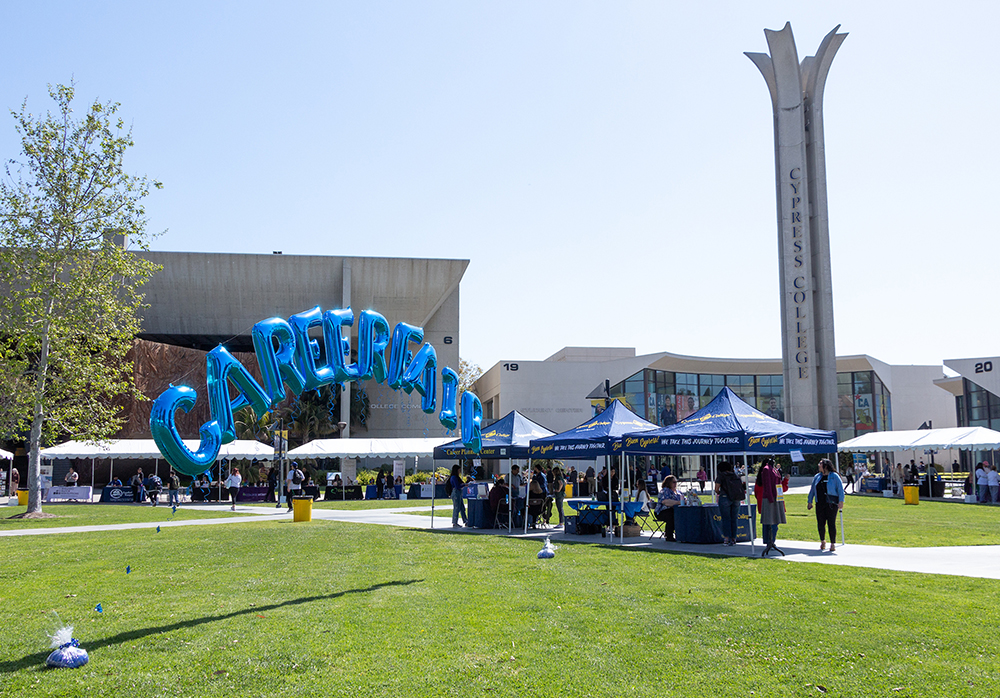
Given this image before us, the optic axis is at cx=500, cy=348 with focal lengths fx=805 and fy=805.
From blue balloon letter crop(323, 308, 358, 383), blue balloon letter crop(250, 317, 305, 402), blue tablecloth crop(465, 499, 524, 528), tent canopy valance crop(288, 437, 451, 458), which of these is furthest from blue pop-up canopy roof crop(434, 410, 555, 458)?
tent canopy valance crop(288, 437, 451, 458)

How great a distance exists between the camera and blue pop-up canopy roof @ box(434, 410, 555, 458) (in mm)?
17703

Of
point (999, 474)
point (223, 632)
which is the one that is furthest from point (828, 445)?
point (999, 474)

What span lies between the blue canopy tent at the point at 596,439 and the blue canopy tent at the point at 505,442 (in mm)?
600

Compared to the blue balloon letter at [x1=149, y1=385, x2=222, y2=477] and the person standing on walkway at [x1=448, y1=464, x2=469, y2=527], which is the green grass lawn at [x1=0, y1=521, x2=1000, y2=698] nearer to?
the blue balloon letter at [x1=149, y1=385, x2=222, y2=477]

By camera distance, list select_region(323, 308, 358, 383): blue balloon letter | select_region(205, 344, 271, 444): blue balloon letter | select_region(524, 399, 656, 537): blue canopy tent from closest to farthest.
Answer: select_region(205, 344, 271, 444): blue balloon letter → select_region(323, 308, 358, 383): blue balloon letter → select_region(524, 399, 656, 537): blue canopy tent

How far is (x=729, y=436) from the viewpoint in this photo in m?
14.0

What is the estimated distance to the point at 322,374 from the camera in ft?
35.8

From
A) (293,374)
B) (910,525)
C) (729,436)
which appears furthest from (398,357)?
(910,525)

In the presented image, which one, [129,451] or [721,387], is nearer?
[129,451]

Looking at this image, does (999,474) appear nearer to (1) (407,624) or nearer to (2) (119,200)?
(1) (407,624)

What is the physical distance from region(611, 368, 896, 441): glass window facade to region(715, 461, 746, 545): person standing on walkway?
45.6 meters

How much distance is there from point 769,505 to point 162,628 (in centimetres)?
939

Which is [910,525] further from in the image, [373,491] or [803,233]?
[803,233]

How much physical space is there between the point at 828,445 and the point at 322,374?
9561 mm
